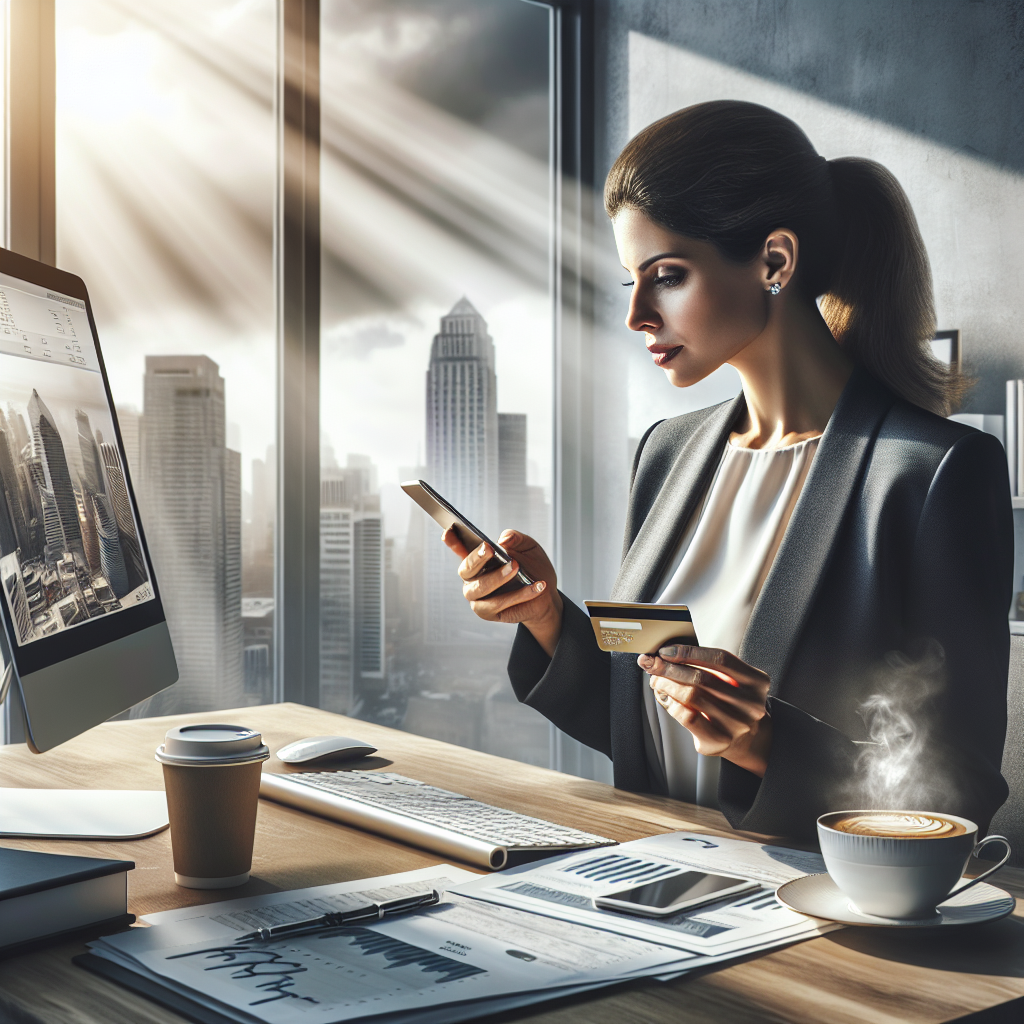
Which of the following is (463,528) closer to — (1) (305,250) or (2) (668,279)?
(2) (668,279)

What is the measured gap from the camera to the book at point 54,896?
26.3 inches

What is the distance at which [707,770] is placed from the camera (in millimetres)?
1392

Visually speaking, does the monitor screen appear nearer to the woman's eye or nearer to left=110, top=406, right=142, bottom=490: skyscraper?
the woman's eye

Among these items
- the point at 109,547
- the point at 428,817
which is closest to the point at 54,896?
the point at 428,817

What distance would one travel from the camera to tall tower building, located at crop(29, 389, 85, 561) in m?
0.94

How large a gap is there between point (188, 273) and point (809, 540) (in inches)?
72.3

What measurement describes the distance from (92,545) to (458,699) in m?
2.13

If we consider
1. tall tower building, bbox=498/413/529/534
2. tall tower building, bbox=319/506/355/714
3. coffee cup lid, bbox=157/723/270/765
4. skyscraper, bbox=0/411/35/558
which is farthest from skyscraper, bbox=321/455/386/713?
coffee cup lid, bbox=157/723/270/765

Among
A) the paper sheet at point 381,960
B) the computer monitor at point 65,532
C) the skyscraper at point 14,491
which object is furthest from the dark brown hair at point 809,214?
the paper sheet at point 381,960

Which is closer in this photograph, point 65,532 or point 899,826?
point 899,826

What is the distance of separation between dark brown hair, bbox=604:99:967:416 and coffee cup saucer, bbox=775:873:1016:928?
0.78 m

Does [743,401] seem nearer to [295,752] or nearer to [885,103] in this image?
[295,752]

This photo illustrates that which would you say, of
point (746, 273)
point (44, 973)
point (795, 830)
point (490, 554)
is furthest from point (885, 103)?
point (44, 973)

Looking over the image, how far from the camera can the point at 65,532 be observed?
37.9 inches
